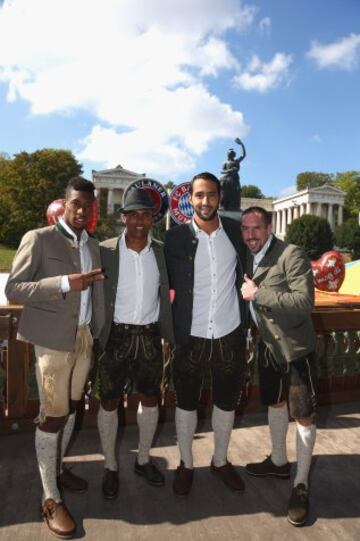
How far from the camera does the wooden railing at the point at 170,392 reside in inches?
175

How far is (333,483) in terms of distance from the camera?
3.64m

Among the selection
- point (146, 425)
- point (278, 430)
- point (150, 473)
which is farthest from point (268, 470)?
point (146, 425)

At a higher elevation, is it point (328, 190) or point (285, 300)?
point (328, 190)

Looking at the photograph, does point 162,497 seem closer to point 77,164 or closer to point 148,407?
point 148,407

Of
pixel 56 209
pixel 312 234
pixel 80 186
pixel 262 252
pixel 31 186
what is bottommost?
pixel 262 252

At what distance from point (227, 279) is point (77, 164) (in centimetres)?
4673

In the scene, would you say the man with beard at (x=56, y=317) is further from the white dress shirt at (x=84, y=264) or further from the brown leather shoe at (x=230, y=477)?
the brown leather shoe at (x=230, y=477)

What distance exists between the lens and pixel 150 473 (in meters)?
3.62

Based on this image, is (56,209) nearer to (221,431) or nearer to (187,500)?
(221,431)

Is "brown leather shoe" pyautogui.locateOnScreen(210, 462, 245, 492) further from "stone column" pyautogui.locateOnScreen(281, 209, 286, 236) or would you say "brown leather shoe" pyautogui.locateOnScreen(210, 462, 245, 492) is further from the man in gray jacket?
"stone column" pyautogui.locateOnScreen(281, 209, 286, 236)

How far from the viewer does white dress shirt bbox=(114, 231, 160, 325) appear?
3.46m

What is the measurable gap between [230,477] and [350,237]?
2418 inches

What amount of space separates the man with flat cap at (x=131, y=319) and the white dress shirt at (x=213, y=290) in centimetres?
Result: 27

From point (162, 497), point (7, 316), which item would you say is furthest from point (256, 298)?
point (7, 316)
